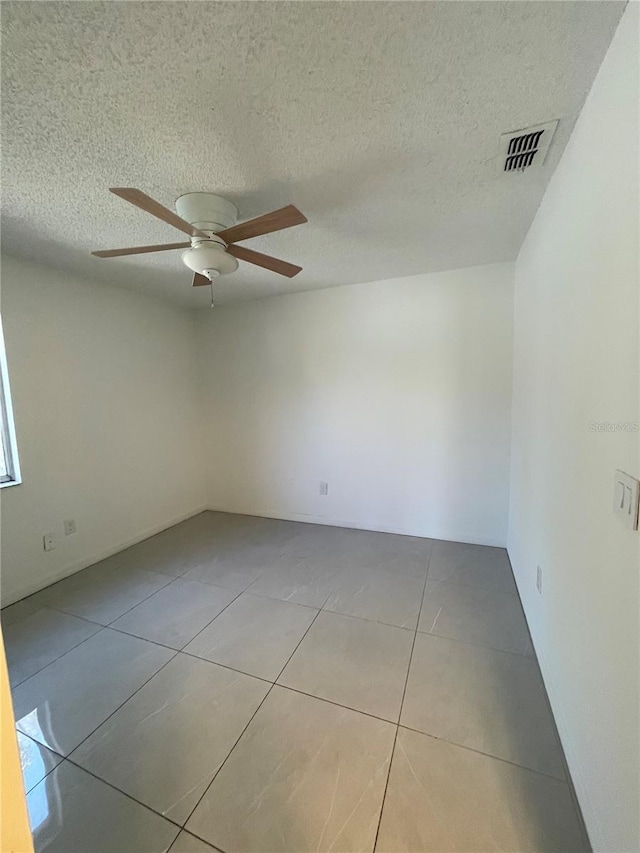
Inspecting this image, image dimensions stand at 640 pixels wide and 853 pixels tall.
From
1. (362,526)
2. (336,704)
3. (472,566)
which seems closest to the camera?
(336,704)

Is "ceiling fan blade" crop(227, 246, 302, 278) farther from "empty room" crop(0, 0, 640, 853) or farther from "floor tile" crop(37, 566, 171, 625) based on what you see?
"floor tile" crop(37, 566, 171, 625)

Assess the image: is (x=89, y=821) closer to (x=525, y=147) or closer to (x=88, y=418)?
(x=88, y=418)

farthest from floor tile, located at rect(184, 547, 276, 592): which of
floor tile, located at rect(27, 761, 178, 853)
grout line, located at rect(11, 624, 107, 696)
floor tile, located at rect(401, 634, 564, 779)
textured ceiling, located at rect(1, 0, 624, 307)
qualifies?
textured ceiling, located at rect(1, 0, 624, 307)

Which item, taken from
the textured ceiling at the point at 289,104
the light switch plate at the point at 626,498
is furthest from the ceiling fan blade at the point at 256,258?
the light switch plate at the point at 626,498

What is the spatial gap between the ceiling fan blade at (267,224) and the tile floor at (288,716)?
2.08 metres

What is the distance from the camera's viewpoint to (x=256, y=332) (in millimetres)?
3389

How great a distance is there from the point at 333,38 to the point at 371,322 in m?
2.12

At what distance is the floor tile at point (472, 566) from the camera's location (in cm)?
222

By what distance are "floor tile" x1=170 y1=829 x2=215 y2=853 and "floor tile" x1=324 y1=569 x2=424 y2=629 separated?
1.12 m

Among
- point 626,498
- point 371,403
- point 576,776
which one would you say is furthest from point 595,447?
point 371,403

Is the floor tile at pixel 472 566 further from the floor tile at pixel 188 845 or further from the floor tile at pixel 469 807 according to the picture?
the floor tile at pixel 188 845

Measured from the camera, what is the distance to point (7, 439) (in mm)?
2195

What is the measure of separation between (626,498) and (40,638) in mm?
2803

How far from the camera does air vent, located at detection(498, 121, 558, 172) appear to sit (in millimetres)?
1195
